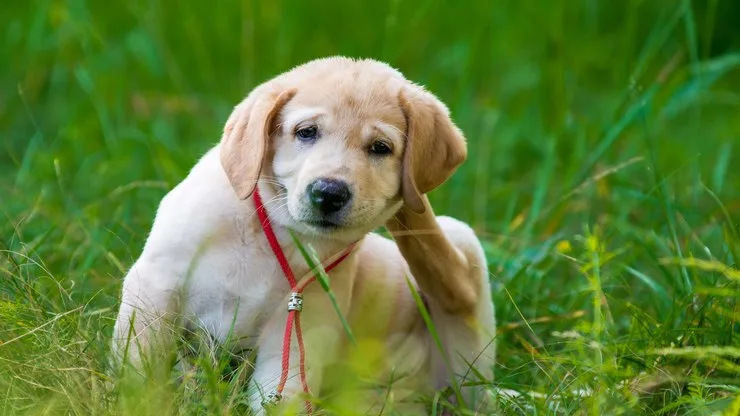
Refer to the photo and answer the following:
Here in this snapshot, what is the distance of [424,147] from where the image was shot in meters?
3.71

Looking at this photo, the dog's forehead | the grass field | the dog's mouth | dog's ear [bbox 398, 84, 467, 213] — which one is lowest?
the grass field

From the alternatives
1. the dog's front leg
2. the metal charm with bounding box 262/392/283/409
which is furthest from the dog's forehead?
the metal charm with bounding box 262/392/283/409

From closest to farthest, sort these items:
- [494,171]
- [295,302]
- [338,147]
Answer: [338,147] < [295,302] < [494,171]

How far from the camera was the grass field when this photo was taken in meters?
3.50

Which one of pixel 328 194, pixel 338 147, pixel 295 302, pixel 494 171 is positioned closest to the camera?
pixel 328 194

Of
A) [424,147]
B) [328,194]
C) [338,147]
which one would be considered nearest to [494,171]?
[424,147]

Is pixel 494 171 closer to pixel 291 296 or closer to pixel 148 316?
pixel 291 296

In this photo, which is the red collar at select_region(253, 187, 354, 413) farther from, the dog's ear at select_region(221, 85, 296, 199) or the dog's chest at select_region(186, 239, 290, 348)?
the dog's ear at select_region(221, 85, 296, 199)

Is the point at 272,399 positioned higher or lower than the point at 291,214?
lower

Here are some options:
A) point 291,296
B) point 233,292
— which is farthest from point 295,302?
point 233,292

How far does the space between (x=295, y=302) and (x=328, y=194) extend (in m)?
0.41

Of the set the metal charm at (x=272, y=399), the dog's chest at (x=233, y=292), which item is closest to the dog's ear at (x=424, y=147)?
the dog's chest at (x=233, y=292)

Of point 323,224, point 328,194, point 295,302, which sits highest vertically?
point 328,194

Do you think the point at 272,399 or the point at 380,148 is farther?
the point at 380,148
